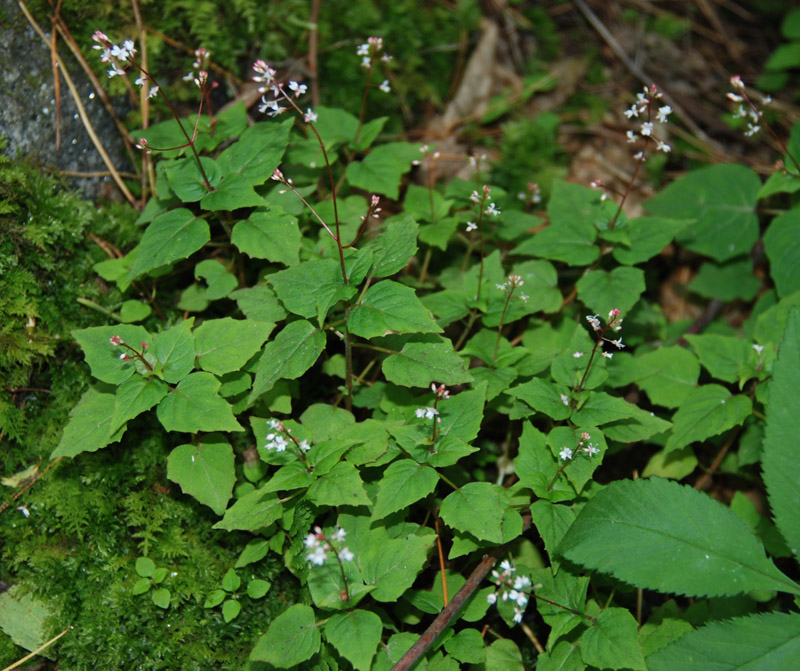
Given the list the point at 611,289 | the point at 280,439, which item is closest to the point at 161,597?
the point at 280,439

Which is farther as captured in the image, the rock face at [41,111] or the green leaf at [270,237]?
the rock face at [41,111]

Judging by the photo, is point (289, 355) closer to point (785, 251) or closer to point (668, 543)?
point (668, 543)

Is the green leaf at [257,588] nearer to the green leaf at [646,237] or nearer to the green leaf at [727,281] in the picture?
the green leaf at [646,237]

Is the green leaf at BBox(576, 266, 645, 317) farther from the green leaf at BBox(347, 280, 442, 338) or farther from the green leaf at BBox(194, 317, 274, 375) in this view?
the green leaf at BBox(194, 317, 274, 375)

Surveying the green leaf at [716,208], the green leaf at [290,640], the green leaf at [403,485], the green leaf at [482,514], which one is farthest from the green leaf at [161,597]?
the green leaf at [716,208]

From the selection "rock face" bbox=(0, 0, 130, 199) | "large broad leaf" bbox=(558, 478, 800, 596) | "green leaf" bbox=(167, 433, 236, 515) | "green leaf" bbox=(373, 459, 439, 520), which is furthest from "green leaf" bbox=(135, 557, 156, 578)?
"rock face" bbox=(0, 0, 130, 199)
